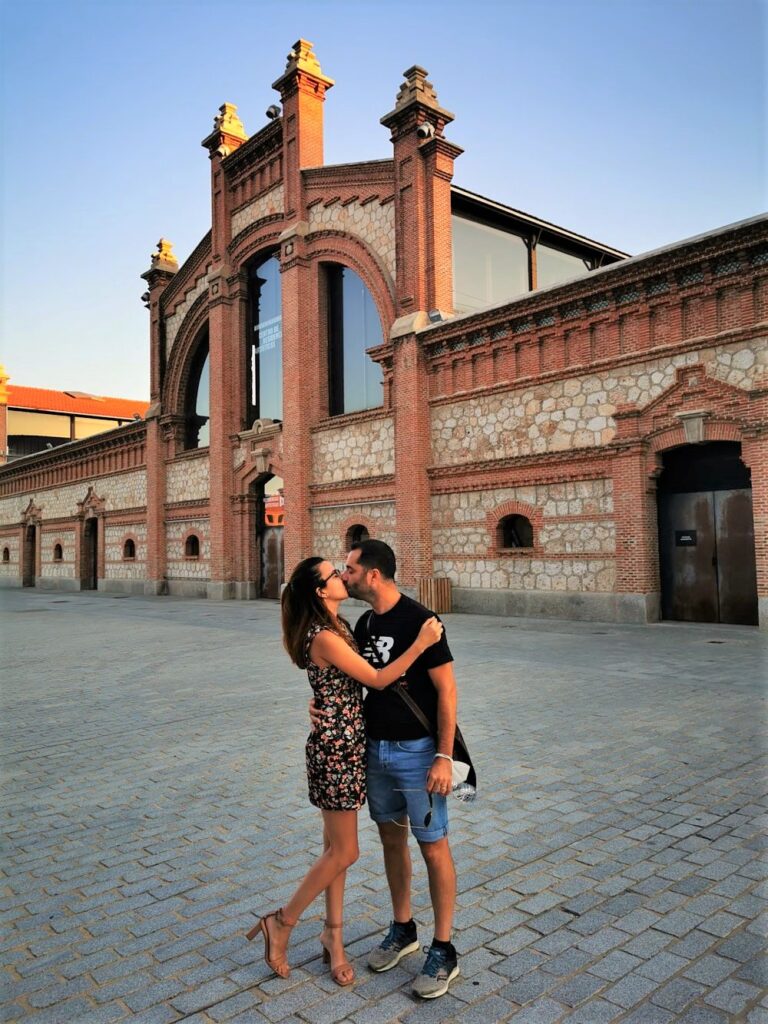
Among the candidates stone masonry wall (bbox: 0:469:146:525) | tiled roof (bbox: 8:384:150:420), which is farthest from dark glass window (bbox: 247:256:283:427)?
tiled roof (bbox: 8:384:150:420)

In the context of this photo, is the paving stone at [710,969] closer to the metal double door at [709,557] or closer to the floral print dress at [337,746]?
the floral print dress at [337,746]

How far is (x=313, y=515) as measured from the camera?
2212 centimetres

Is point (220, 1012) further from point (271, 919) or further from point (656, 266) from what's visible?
point (656, 266)

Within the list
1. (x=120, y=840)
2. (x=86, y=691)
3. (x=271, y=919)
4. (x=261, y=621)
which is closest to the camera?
(x=271, y=919)

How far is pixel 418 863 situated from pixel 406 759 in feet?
4.83

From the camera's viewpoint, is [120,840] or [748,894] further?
[120,840]

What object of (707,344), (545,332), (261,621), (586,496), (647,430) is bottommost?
(261,621)

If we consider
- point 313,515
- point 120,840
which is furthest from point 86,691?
point 313,515

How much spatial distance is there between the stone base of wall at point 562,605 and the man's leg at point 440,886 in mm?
12179

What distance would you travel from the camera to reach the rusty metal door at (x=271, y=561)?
2438cm

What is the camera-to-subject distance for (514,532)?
55.5 ft

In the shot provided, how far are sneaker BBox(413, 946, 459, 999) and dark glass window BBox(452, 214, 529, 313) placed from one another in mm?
19502

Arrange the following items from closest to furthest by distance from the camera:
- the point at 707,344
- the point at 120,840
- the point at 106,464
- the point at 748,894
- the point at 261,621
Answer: the point at 748,894 < the point at 120,840 < the point at 707,344 < the point at 261,621 < the point at 106,464

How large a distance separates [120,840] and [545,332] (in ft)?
45.8
